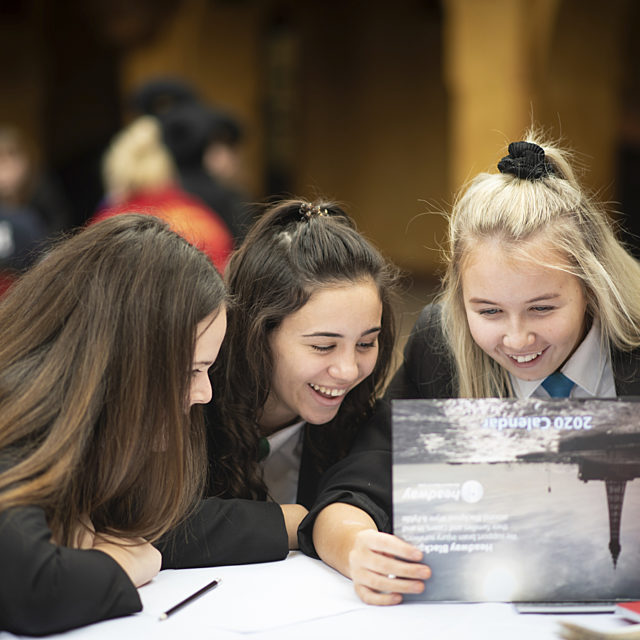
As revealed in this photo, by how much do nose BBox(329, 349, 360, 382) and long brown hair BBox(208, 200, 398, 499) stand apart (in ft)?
0.42

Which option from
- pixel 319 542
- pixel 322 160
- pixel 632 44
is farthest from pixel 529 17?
pixel 322 160

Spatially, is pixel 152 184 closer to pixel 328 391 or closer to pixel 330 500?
pixel 328 391

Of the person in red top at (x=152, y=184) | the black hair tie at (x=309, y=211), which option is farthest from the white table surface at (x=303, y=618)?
the person in red top at (x=152, y=184)

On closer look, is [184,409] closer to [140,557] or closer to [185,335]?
[185,335]

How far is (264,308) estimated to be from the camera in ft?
5.94

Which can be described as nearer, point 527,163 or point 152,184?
point 527,163

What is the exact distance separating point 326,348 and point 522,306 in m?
0.38

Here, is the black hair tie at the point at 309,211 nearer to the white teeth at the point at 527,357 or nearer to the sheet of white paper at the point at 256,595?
the white teeth at the point at 527,357

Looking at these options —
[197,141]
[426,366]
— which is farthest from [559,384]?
[197,141]

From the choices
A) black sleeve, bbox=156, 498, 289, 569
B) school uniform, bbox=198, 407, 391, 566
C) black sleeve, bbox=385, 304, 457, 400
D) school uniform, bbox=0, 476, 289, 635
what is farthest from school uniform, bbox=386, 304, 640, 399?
school uniform, bbox=0, 476, 289, 635

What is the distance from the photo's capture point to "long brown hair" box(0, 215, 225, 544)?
1.39m

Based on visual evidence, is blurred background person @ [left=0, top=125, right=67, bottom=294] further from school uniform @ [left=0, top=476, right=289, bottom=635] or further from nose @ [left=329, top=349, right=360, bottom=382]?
school uniform @ [left=0, top=476, right=289, bottom=635]

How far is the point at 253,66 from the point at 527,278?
712 centimetres

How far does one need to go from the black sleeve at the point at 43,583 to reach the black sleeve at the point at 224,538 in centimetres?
26
